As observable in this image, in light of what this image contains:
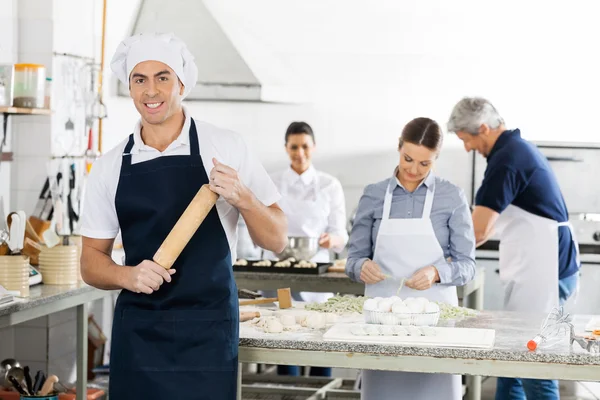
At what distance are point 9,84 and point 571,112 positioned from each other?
417 cm

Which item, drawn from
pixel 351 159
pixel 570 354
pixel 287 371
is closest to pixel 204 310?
pixel 570 354

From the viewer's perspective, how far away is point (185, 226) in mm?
2711

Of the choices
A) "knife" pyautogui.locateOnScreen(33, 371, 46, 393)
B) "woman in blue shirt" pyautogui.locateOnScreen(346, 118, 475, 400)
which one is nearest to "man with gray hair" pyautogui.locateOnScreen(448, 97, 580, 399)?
"woman in blue shirt" pyautogui.locateOnScreen(346, 118, 475, 400)

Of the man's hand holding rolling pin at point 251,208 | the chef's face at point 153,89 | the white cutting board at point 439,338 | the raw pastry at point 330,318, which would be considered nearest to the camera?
the man's hand holding rolling pin at point 251,208

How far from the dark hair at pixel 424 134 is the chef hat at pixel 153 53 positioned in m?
1.30

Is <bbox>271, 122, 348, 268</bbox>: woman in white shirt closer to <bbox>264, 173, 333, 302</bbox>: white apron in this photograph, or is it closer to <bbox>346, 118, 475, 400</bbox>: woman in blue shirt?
<bbox>264, 173, 333, 302</bbox>: white apron

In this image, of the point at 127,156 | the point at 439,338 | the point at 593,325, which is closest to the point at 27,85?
the point at 127,156

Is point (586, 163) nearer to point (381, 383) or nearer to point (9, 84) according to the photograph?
point (381, 383)

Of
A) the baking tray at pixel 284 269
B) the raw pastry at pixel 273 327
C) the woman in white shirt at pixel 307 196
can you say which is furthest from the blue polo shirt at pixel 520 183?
the raw pastry at pixel 273 327

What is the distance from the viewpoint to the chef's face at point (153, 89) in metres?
2.81

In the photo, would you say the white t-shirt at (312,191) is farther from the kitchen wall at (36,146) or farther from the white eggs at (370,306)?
the white eggs at (370,306)

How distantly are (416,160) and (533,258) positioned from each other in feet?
4.44

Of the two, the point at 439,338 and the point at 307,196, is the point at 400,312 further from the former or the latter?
the point at 307,196

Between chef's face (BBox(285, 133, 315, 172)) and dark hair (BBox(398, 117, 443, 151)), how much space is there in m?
2.17
